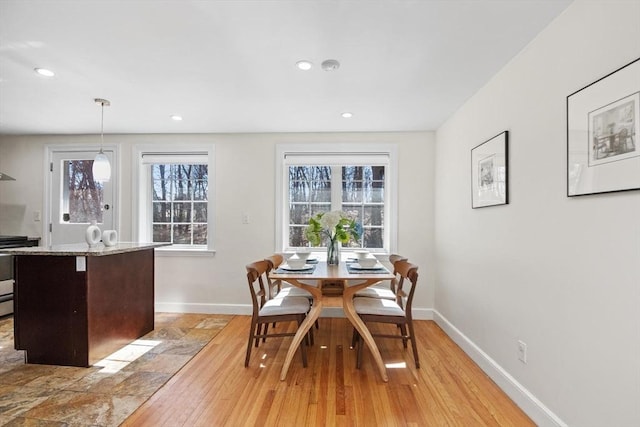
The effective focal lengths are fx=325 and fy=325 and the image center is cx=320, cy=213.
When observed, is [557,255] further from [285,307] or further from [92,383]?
[92,383]

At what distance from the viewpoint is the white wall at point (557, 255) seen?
1347 mm

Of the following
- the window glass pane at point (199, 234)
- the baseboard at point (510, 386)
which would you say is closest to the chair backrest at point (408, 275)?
the baseboard at point (510, 386)

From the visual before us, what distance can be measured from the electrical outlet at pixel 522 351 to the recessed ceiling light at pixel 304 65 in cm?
229

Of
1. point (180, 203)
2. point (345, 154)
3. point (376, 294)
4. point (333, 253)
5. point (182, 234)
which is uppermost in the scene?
point (345, 154)

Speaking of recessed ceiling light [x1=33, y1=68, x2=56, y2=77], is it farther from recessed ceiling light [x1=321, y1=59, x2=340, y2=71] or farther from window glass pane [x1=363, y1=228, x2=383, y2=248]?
window glass pane [x1=363, y1=228, x2=383, y2=248]

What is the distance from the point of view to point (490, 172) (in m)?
2.46

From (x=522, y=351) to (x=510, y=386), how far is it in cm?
29

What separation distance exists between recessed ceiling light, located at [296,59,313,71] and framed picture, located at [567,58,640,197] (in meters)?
1.52

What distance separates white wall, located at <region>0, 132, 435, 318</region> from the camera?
3.88 m

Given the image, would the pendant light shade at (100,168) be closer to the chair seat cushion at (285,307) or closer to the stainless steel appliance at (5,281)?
the stainless steel appliance at (5,281)

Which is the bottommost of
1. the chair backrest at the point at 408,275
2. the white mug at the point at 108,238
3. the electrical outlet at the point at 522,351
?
the electrical outlet at the point at 522,351

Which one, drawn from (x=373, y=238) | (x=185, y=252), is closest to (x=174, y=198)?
(x=185, y=252)

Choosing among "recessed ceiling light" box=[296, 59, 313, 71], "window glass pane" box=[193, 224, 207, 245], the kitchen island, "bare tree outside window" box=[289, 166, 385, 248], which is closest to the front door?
"window glass pane" box=[193, 224, 207, 245]

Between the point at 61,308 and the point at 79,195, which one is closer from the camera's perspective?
the point at 61,308
